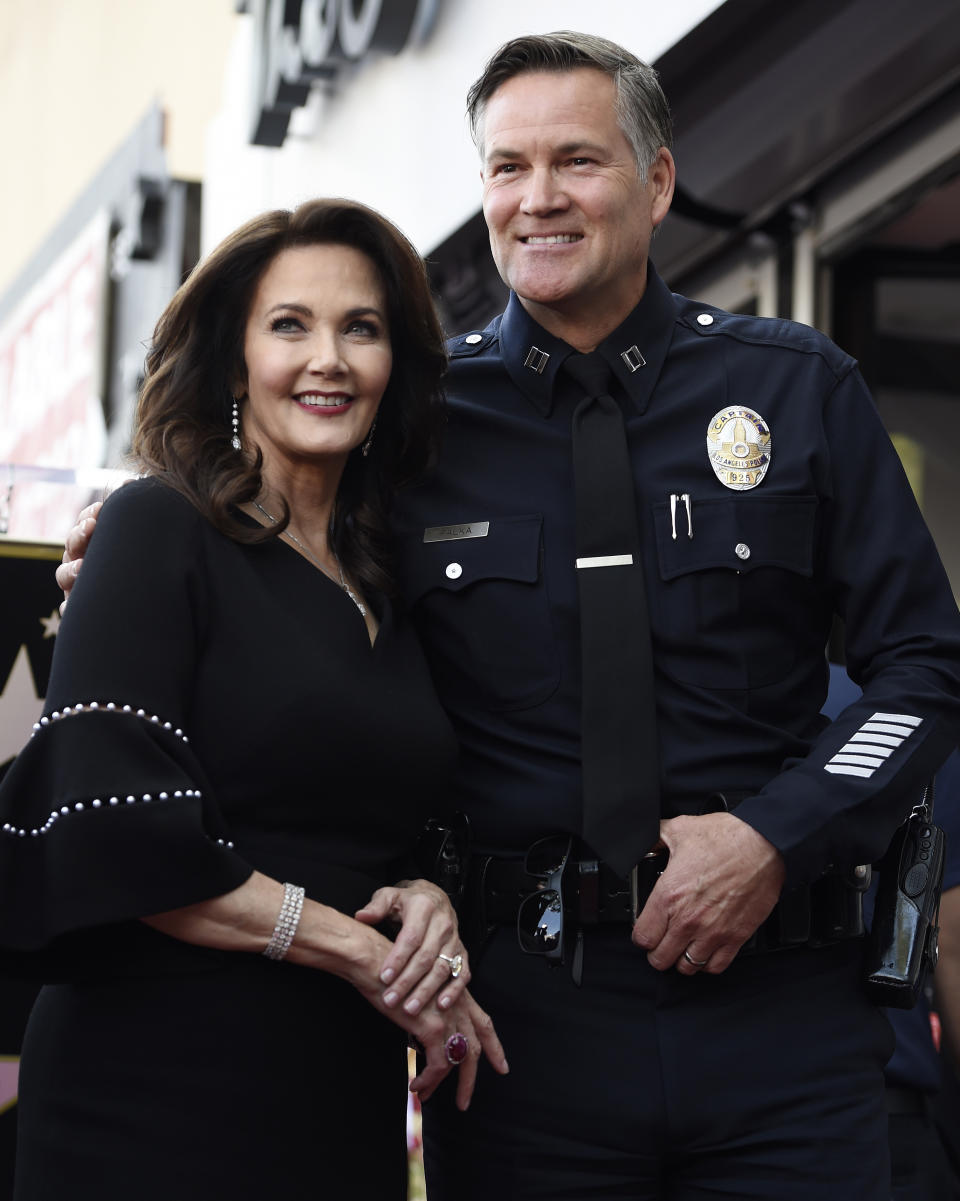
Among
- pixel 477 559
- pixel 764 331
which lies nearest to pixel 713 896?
pixel 477 559

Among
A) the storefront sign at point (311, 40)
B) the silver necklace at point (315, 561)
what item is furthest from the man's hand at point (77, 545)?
the storefront sign at point (311, 40)

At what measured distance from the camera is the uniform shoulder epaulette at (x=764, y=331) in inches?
97.4

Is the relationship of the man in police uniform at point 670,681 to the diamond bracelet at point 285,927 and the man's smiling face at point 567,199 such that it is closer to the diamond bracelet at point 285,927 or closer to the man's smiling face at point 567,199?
the man's smiling face at point 567,199

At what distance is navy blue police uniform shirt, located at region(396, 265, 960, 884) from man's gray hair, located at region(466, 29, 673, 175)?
10.2 inches

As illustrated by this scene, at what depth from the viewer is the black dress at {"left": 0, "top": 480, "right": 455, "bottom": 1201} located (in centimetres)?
197

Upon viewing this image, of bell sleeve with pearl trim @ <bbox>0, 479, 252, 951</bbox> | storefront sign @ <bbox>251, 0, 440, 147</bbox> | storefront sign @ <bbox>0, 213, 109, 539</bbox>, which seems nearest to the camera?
bell sleeve with pearl trim @ <bbox>0, 479, 252, 951</bbox>

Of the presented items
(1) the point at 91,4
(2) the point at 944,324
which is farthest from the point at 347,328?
(1) the point at 91,4

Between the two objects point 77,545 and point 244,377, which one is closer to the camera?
point 77,545

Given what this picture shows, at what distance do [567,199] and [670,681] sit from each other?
2.40 feet

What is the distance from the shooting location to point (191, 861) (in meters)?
1.97

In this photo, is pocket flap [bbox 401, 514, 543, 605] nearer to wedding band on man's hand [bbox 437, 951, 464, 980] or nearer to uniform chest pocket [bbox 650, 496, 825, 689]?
uniform chest pocket [bbox 650, 496, 825, 689]

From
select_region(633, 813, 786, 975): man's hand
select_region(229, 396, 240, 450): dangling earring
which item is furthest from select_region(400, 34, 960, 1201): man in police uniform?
select_region(229, 396, 240, 450): dangling earring

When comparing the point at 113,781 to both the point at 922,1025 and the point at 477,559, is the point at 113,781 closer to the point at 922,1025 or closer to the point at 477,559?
the point at 477,559

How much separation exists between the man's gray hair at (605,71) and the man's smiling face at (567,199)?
15mm
